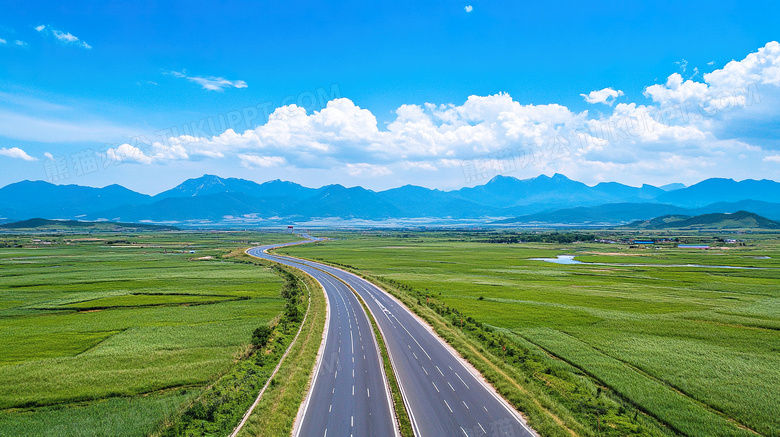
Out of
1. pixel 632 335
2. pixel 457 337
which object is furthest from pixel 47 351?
pixel 632 335

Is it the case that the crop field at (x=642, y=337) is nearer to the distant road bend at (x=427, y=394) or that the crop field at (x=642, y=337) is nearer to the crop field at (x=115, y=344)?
the distant road bend at (x=427, y=394)

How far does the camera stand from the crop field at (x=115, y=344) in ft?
92.2

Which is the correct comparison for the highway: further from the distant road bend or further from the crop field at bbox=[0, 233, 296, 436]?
the crop field at bbox=[0, 233, 296, 436]

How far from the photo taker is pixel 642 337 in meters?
46.0

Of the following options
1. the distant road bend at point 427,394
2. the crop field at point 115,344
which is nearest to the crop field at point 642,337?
the distant road bend at point 427,394

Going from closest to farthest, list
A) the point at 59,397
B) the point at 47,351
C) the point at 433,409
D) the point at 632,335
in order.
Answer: the point at 433,409 < the point at 59,397 < the point at 47,351 < the point at 632,335

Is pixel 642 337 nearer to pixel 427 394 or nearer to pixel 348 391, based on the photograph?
pixel 427 394

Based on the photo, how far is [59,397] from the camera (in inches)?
1179

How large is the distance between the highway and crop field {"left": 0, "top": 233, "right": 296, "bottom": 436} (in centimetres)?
967

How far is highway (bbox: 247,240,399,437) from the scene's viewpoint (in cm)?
2559

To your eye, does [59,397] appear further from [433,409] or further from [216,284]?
[216,284]

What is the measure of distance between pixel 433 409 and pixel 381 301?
3854 centimetres

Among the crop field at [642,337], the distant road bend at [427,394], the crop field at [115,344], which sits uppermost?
the crop field at [115,344]

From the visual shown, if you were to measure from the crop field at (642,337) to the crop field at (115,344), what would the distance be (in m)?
29.8
